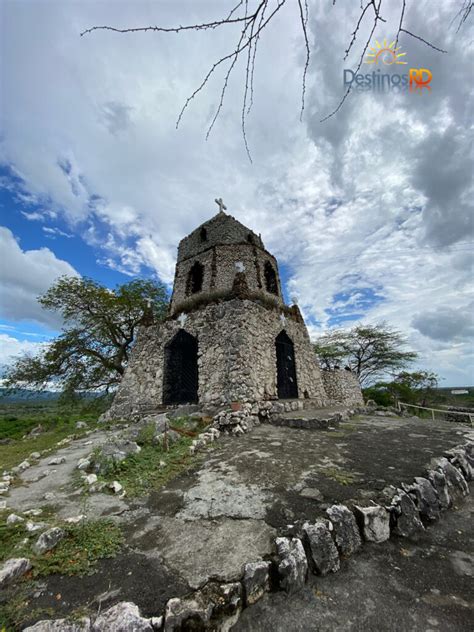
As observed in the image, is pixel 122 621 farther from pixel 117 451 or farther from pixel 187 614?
pixel 117 451

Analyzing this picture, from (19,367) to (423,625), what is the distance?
62.1 feet

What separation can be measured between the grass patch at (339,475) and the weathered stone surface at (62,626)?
113 inches

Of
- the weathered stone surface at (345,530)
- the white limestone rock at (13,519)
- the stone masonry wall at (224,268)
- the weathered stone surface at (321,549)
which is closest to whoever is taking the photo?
the weathered stone surface at (321,549)

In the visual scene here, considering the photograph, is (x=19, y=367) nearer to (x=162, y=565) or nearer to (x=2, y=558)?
(x=2, y=558)

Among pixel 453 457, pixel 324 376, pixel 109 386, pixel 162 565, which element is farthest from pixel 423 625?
Result: pixel 109 386

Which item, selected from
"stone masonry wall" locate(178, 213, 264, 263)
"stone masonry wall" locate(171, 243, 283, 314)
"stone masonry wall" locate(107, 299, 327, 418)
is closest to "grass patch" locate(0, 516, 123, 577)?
"stone masonry wall" locate(107, 299, 327, 418)

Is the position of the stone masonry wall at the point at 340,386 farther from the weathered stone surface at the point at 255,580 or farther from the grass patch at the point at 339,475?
the weathered stone surface at the point at 255,580

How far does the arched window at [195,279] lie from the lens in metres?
12.8

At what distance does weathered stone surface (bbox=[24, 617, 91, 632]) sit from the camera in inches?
59.8

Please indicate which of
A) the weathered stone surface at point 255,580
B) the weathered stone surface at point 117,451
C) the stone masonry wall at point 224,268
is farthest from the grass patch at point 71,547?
the stone masonry wall at point 224,268

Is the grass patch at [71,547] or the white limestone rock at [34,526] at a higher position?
the white limestone rock at [34,526]

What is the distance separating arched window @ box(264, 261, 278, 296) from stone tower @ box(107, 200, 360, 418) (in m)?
0.05

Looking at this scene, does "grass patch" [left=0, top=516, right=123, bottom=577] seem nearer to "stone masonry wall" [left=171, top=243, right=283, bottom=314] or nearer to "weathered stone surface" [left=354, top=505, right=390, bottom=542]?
"weathered stone surface" [left=354, top=505, right=390, bottom=542]

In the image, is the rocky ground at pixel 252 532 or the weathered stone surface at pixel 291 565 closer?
the rocky ground at pixel 252 532
